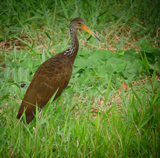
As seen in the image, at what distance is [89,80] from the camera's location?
4340mm

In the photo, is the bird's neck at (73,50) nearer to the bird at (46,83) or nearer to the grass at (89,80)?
the bird at (46,83)

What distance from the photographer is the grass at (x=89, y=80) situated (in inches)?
112

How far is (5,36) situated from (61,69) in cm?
214

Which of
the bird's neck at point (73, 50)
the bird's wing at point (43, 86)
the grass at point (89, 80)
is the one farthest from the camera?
the bird's neck at point (73, 50)

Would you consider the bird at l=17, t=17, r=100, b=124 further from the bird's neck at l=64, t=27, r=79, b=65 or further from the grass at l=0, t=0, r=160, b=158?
the grass at l=0, t=0, r=160, b=158

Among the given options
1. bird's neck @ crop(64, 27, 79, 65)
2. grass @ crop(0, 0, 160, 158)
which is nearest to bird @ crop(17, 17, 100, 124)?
bird's neck @ crop(64, 27, 79, 65)

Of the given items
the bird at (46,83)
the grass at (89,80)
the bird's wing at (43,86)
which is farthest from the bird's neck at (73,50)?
the grass at (89,80)

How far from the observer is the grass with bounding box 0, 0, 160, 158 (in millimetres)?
2842

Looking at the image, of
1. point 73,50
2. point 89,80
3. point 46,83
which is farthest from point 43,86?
point 89,80

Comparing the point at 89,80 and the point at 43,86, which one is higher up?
the point at 43,86

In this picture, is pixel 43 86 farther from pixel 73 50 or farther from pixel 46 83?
pixel 73 50

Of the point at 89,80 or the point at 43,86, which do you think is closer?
the point at 43,86

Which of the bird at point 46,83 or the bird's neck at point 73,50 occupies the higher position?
the bird's neck at point 73,50

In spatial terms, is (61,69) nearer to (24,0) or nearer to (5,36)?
(5,36)
